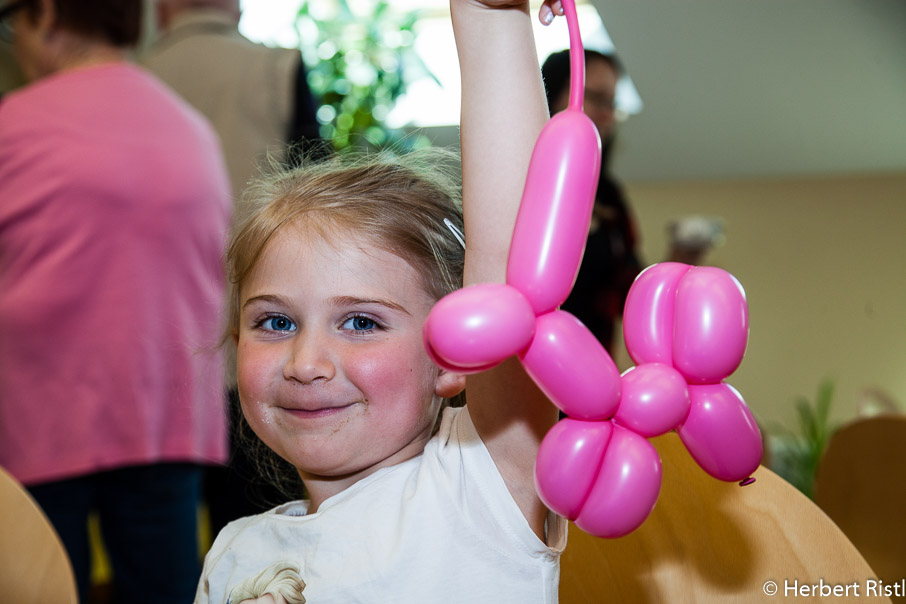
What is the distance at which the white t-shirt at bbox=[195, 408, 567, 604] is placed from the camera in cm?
55

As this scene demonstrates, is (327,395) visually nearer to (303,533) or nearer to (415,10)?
(303,533)

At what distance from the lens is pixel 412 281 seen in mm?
643

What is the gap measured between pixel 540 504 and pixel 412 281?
0.18m

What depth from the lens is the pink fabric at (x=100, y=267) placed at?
3.79 feet

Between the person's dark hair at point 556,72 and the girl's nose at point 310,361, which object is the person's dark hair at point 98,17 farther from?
the girl's nose at point 310,361

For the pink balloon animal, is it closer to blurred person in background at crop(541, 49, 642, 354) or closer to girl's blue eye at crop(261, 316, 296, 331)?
girl's blue eye at crop(261, 316, 296, 331)

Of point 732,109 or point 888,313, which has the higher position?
point 732,109

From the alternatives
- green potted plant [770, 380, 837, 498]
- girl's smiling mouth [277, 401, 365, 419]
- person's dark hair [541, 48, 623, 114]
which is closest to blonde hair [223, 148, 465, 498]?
girl's smiling mouth [277, 401, 365, 419]

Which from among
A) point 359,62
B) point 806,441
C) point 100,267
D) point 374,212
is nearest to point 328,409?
point 374,212

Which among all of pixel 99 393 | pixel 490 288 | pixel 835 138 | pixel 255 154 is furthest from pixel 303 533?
pixel 835 138

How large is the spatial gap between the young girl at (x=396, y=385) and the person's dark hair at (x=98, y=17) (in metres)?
0.67

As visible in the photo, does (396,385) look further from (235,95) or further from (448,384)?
(235,95)

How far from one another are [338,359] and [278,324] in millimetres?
70

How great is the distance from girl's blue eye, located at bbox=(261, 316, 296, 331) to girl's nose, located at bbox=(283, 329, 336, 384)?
32 mm
